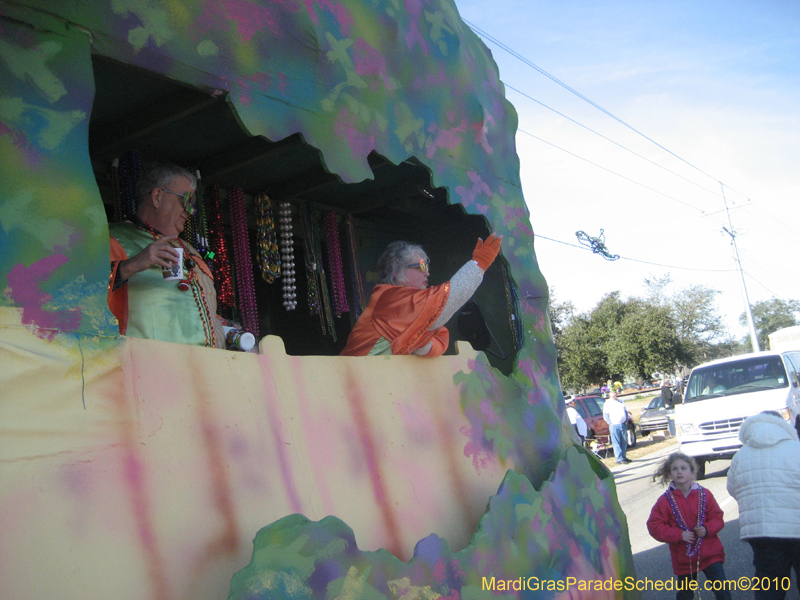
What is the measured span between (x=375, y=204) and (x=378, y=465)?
2585 millimetres

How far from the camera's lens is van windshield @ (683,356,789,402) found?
10.1 meters

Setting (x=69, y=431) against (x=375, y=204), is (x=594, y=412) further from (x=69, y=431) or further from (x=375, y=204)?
(x=69, y=431)

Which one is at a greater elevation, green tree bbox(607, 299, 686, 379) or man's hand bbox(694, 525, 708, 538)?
green tree bbox(607, 299, 686, 379)

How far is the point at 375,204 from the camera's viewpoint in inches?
185

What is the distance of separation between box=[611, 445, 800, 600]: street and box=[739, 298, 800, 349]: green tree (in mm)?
57980

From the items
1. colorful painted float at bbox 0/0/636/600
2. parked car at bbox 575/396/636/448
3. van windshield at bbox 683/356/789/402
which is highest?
colorful painted float at bbox 0/0/636/600

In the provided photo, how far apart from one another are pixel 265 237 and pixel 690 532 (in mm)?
3157

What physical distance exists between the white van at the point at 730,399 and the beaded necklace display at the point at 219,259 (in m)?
8.57

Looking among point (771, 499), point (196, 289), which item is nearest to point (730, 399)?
point (771, 499)

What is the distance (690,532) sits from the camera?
3.93 meters

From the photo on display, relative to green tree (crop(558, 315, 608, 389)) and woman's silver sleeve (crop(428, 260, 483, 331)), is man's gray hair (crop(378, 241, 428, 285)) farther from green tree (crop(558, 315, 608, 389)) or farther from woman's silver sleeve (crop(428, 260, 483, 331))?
green tree (crop(558, 315, 608, 389))

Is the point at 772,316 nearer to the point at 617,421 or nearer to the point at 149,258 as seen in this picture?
the point at 617,421

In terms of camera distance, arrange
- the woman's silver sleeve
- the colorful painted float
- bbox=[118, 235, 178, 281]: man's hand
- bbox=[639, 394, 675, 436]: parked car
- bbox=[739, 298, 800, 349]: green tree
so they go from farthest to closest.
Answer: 1. bbox=[739, 298, 800, 349]: green tree
2. bbox=[639, 394, 675, 436]: parked car
3. the woman's silver sleeve
4. bbox=[118, 235, 178, 281]: man's hand
5. the colorful painted float

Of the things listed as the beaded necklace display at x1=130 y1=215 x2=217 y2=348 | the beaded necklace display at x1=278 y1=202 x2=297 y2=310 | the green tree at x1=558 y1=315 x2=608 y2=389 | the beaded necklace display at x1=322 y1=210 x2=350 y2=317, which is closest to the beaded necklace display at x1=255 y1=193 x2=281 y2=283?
the beaded necklace display at x1=278 y1=202 x2=297 y2=310
